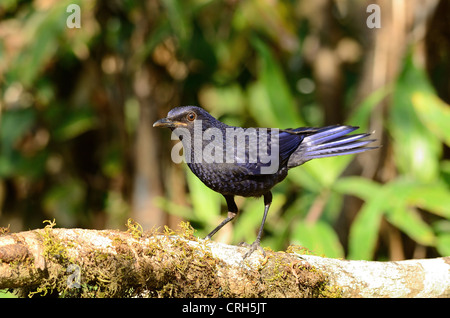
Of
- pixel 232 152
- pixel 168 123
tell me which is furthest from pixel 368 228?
pixel 168 123

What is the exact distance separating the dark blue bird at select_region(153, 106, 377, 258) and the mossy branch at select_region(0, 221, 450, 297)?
0.40 m

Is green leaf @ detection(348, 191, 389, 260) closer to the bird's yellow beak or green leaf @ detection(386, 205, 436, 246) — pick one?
green leaf @ detection(386, 205, 436, 246)

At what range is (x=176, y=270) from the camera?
9.07 ft

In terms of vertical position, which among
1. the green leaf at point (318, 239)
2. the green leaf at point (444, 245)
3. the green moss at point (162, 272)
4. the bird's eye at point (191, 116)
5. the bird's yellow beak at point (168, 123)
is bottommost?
the green leaf at point (444, 245)

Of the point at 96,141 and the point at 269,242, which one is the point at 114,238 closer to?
the point at 269,242

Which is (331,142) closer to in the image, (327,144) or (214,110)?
(327,144)

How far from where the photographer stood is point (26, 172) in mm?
6590

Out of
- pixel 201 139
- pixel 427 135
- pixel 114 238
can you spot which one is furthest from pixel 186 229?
pixel 427 135

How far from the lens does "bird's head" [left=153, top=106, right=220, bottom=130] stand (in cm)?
346

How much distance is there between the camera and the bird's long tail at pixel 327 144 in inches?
157

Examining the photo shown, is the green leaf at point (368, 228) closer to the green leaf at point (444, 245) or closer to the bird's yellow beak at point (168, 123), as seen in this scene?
the green leaf at point (444, 245)
